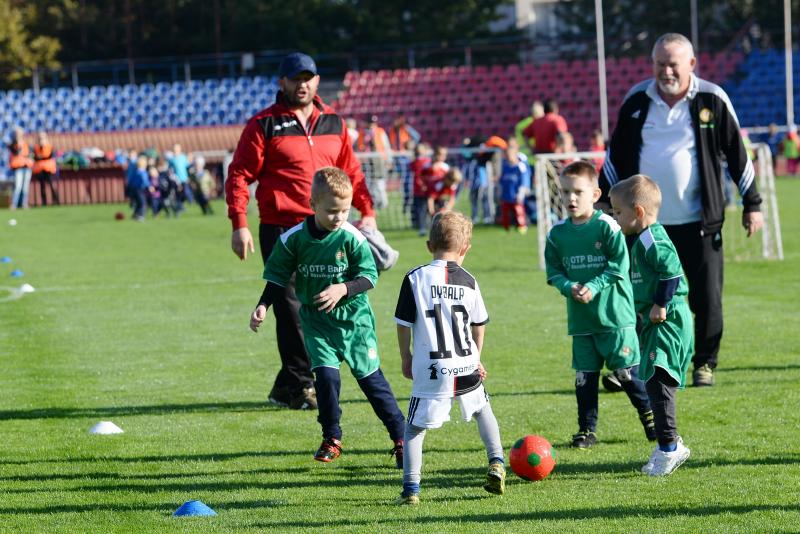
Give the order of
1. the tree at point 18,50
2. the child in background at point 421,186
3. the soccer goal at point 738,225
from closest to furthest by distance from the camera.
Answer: the soccer goal at point 738,225 < the child in background at point 421,186 < the tree at point 18,50

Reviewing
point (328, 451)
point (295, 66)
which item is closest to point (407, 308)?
point (328, 451)

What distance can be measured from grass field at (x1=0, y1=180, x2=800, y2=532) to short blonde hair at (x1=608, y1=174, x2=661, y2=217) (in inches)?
48.2

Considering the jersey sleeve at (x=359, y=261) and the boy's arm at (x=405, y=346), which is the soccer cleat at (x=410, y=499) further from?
the jersey sleeve at (x=359, y=261)

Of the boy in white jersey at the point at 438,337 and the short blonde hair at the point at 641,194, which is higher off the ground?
the short blonde hair at the point at 641,194

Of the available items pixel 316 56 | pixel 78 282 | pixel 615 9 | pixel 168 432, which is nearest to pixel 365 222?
pixel 168 432

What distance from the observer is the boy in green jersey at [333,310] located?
20.4ft

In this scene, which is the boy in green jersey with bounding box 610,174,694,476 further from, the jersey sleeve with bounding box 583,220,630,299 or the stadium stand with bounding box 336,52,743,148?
the stadium stand with bounding box 336,52,743,148

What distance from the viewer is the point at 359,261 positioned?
6227 millimetres

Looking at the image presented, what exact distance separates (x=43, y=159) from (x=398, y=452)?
91.6 feet

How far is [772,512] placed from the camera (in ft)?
16.6

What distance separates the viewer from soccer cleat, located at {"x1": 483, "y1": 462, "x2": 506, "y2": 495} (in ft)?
17.8

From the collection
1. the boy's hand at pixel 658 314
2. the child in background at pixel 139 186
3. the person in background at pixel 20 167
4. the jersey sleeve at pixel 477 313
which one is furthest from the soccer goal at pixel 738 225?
the person in background at pixel 20 167

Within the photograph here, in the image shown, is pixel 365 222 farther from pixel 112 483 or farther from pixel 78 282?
pixel 78 282

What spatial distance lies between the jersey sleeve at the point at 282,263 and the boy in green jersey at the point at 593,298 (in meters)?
1.31
